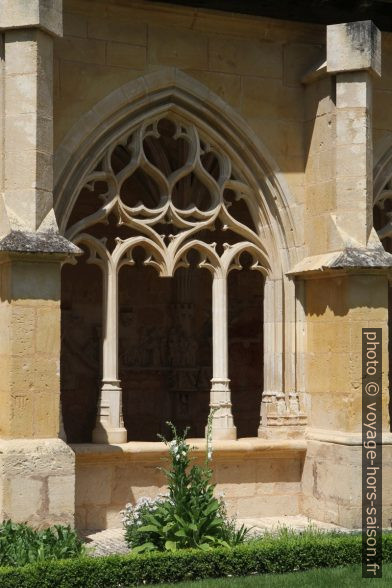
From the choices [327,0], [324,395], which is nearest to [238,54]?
[327,0]

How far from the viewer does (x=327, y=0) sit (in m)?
10.2

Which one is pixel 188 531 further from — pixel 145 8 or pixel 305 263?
pixel 145 8

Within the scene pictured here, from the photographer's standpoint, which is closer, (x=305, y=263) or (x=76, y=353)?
(x=305, y=263)

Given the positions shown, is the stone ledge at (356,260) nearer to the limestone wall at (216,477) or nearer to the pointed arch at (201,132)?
the pointed arch at (201,132)

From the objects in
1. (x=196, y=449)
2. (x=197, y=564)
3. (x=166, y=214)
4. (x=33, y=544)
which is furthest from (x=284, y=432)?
(x=33, y=544)

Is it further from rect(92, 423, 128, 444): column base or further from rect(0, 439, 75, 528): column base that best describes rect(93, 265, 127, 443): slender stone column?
Answer: rect(0, 439, 75, 528): column base

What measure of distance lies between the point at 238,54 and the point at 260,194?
1.43 meters

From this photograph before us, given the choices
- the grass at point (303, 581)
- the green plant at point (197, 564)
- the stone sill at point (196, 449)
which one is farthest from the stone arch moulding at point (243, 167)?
the grass at point (303, 581)

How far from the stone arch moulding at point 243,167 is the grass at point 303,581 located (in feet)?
8.90

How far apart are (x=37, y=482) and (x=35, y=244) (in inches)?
76.0

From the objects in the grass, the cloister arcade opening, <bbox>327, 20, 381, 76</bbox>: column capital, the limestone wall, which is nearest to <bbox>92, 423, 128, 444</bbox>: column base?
the limestone wall

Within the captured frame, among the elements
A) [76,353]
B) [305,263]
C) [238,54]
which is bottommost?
[76,353]

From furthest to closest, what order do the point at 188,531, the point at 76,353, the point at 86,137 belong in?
the point at 76,353, the point at 86,137, the point at 188,531

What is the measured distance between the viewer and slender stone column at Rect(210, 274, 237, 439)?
10.2 m
